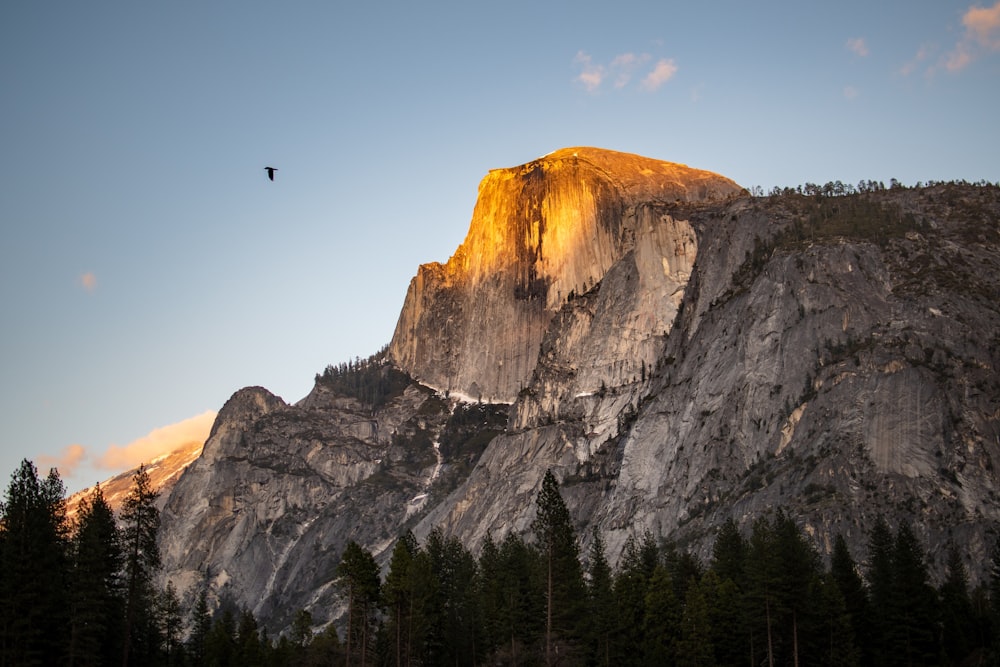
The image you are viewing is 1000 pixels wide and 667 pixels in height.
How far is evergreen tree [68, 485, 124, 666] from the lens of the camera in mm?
72812

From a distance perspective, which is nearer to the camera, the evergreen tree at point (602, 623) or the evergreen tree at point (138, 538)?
the evergreen tree at point (138, 538)

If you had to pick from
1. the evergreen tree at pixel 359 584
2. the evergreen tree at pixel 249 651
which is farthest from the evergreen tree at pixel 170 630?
the evergreen tree at pixel 359 584

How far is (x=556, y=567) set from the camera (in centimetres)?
8350

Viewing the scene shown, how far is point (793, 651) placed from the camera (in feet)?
275

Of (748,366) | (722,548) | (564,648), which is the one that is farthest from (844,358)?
(564,648)

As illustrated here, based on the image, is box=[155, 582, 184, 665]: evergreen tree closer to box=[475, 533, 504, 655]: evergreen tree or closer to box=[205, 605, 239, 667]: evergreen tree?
box=[205, 605, 239, 667]: evergreen tree

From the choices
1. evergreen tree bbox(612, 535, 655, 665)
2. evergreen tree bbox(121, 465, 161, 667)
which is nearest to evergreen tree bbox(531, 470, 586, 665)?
evergreen tree bbox(612, 535, 655, 665)

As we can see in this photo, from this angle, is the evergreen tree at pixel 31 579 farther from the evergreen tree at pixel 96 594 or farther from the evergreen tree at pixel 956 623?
the evergreen tree at pixel 956 623

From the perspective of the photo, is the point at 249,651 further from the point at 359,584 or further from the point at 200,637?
the point at 200,637

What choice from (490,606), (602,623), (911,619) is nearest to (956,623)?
(911,619)

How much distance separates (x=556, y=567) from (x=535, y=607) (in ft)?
29.5

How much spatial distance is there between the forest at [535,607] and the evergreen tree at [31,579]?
0.40 feet

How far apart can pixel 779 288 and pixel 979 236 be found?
1394 inches

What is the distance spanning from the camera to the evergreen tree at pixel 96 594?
7281 centimetres
